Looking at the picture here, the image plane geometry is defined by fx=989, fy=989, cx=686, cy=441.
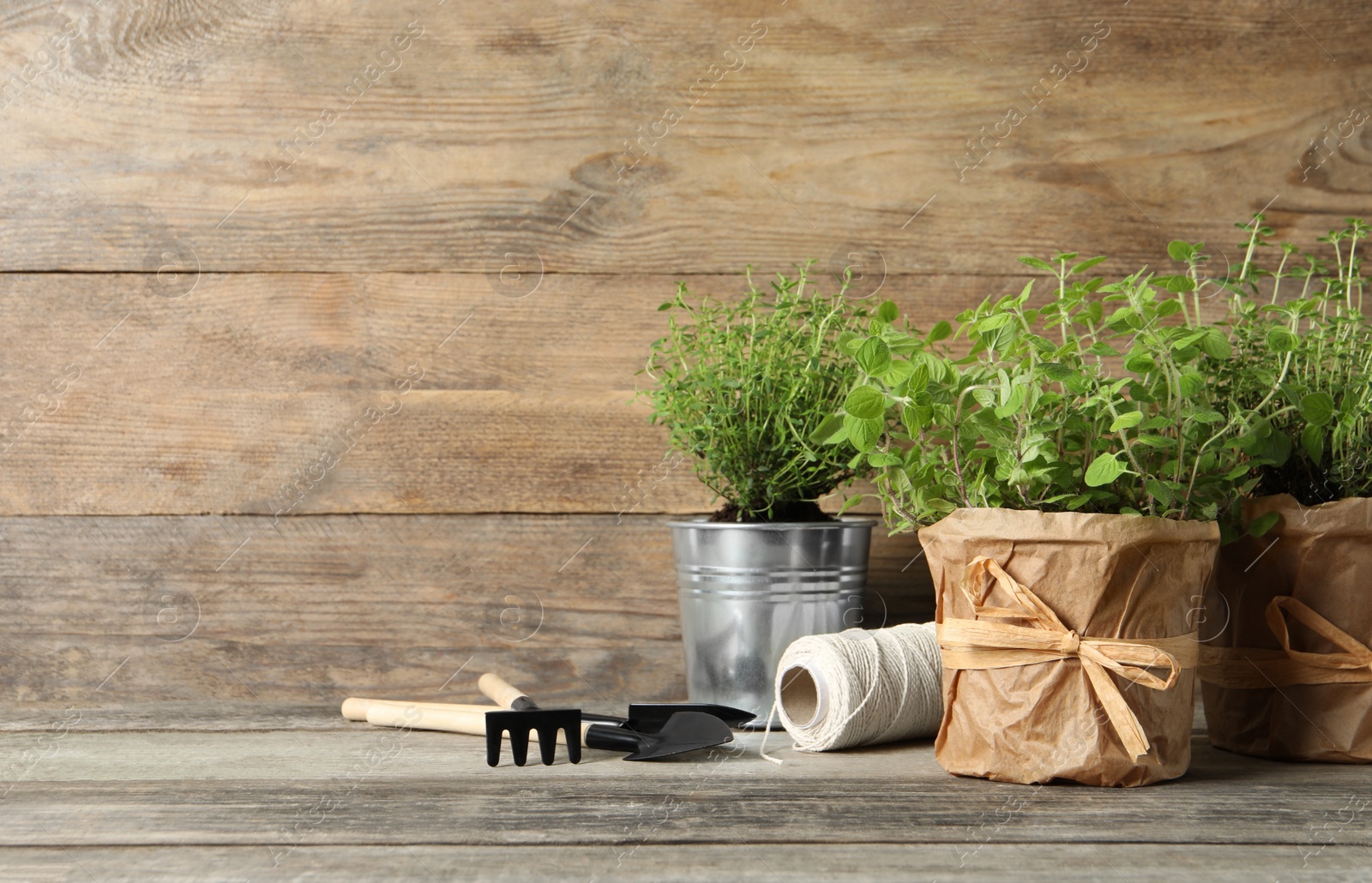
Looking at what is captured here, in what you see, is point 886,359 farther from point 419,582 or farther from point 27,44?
point 27,44

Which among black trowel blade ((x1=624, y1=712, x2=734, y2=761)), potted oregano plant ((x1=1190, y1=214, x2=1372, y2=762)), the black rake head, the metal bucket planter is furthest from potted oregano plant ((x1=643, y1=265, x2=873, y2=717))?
potted oregano plant ((x1=1190, y1=214, x2=1372, y2=762))

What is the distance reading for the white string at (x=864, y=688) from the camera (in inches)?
38.2

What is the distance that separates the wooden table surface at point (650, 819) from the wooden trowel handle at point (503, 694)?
0.07m

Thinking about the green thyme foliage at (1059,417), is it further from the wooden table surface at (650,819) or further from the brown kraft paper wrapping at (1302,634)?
the wooden table surface at (650,819)

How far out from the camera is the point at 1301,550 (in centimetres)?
92

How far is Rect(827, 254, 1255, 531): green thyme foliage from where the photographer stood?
0.82m

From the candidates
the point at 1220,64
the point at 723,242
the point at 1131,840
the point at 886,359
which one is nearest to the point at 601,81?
the point at 723,242

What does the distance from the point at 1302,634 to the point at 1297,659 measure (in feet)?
0.08

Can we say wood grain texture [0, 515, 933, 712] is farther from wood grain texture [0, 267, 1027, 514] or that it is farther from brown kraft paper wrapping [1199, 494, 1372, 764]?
brown kraft paper wrapping [1199, 494, 1372, 764]

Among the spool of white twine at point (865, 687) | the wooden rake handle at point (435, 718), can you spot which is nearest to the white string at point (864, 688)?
the spool of white twine at point (865, 687)

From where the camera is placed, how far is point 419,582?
1289mm

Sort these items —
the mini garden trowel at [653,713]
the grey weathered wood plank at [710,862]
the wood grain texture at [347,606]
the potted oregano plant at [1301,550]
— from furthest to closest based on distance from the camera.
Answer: the wood grain texture at [347,606] < the mini garden trowel at [653,713] < the potted oregano plant at [1301,550] < the grey weathered wood plank at [710,862]

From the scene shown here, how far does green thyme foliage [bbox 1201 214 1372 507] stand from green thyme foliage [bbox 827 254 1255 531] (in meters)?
0.04

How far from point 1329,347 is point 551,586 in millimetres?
918
